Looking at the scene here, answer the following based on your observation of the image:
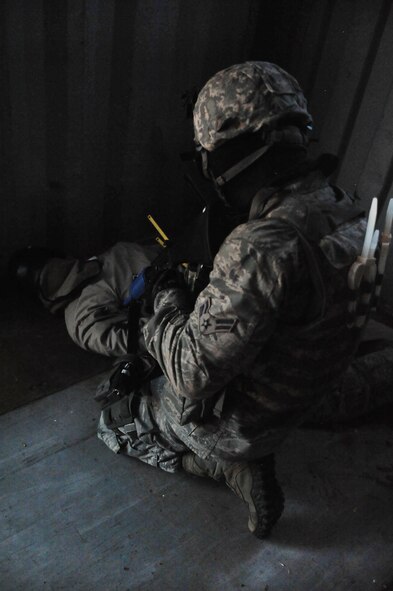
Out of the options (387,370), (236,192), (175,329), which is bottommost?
(387,370)

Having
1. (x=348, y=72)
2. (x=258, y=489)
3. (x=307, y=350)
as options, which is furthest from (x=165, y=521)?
(x=348, y=72)

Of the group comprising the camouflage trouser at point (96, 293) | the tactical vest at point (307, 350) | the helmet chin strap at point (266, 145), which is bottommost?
the camouflage trouser at point (96, 293)

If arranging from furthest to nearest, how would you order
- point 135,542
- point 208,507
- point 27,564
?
point 208,507 < point 135,542 < point 27,564

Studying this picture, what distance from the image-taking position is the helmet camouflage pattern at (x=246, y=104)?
1321mm

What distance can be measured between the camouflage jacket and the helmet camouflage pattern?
0.19 metres

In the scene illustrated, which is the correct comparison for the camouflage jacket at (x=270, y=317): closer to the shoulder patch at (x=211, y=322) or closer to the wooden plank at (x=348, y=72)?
the shoulder patch at (x=211, y=322)

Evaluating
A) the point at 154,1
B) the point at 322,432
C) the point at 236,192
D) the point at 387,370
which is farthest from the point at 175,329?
the point at 154,1

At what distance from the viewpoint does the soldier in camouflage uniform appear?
1203 millimetres

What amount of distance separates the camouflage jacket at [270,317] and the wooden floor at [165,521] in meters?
0.51

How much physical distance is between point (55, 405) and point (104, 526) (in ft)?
2.03

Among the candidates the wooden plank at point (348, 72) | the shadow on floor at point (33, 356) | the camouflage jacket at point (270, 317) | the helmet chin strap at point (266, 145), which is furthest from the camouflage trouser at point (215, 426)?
the wooden plank at point (348, 72)

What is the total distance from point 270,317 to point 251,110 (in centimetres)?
57

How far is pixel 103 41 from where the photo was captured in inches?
99.0

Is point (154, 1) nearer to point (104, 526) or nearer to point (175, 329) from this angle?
point (175, 329)
